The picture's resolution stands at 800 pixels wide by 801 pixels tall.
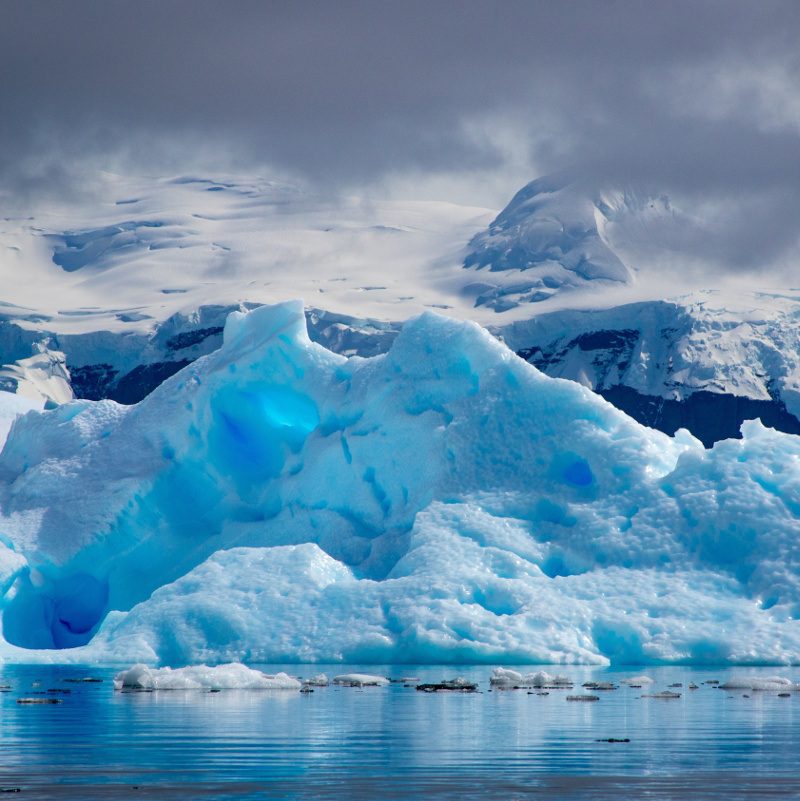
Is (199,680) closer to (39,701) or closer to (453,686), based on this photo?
(39,701)

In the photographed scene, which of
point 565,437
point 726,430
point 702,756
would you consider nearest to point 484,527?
point 565,437

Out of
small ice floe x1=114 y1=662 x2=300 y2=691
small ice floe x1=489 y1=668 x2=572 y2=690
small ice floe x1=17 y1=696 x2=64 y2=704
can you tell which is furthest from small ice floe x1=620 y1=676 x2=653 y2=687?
small ice floe x1=17 y1=696 x2=64 y2=704

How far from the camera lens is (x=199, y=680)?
1867cm

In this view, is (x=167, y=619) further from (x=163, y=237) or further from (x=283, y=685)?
(x=163, y=237)

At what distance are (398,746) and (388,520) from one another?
17714mm

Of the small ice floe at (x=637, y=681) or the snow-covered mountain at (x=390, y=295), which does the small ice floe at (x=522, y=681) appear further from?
the snow-covered mountain at (x=390, y=295)

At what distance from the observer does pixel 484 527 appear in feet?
87.1

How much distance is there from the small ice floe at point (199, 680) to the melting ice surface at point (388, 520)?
5.31 meters

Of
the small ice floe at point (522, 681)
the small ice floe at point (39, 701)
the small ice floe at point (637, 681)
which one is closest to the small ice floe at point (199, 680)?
the small ice floe at point (39, 701)

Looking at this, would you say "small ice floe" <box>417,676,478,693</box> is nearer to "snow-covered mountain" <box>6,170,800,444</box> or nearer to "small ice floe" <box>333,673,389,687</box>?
"small ice floe" <box>333,673,389,687</box>

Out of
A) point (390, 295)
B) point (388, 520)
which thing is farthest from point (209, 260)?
point (388, 520)

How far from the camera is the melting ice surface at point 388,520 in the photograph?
24.4 meters

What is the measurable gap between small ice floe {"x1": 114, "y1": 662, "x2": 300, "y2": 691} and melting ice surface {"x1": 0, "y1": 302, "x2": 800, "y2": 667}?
17.4 feet

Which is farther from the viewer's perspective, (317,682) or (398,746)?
(317,682)
